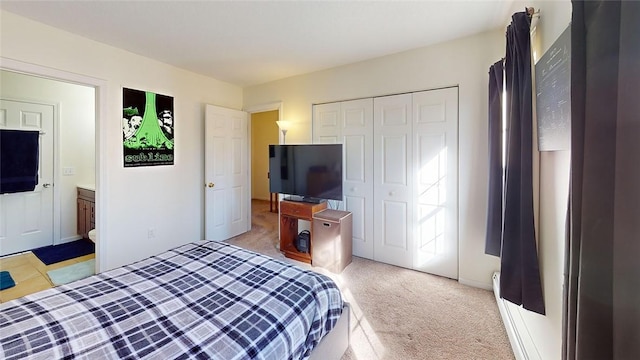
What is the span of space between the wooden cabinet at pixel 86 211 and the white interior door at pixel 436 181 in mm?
4369

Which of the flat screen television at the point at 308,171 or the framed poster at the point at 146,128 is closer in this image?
the framed poster at the point at 146,128

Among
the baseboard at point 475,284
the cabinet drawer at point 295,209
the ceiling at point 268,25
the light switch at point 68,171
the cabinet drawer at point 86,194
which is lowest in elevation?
the baseboard at point 475,284

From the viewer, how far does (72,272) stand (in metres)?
2.87

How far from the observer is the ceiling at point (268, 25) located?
2.05 meters

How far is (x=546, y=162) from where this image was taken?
1397 mm

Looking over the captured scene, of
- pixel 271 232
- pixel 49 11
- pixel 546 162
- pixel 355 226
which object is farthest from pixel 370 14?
pixel 271 232

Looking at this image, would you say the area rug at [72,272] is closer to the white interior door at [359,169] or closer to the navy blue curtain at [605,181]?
the white interior door at [359,169]

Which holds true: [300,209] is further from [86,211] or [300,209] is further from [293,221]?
[86,211]

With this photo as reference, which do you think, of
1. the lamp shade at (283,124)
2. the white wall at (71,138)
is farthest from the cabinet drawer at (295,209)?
the white wall at (71,138)

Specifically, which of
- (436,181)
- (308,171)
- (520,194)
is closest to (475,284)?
(436,181)

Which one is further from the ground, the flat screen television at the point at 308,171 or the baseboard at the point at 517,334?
the flat screen television at the point at 308,171

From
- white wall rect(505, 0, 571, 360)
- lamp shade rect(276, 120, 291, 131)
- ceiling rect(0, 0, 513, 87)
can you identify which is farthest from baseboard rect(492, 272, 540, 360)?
lamp shade rect(276, 120, 291, 131)

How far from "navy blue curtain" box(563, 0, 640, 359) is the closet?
80.7 inches

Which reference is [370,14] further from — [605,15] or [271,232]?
[271,232]
